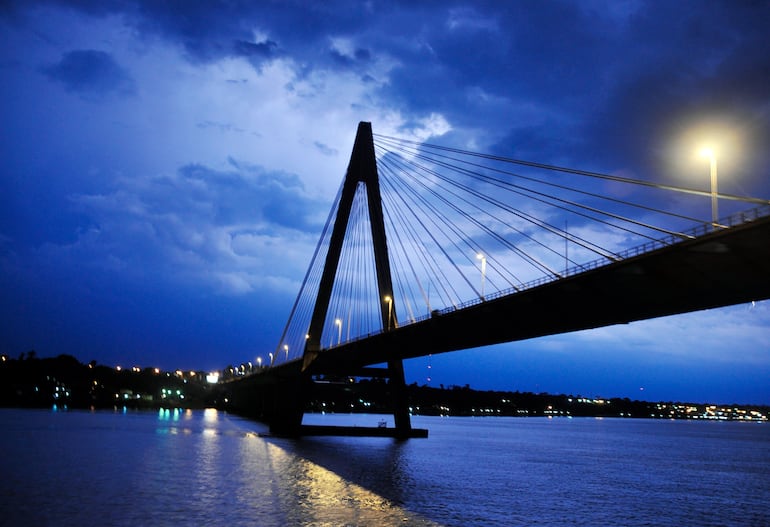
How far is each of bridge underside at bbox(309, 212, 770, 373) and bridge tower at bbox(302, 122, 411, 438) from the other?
11.7 metres

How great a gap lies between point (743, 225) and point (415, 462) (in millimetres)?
31729

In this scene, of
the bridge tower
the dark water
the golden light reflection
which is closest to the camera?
the golden light reflection

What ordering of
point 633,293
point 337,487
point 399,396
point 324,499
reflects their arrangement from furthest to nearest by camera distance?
1. point 399,396
2. point 337,487
3. point 633,293
4. point 324,499

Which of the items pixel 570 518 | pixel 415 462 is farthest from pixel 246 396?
pixel 570 518

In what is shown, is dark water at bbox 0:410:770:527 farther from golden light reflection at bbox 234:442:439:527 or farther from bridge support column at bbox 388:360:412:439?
bridge support column at bbox 388:360:412:439

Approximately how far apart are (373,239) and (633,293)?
3123 centimetres

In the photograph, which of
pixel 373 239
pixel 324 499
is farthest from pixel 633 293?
pixel 373 239

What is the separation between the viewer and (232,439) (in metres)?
67.0

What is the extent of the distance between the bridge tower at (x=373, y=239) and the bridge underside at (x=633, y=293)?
461 inches

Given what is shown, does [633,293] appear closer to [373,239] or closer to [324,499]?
[324,499]

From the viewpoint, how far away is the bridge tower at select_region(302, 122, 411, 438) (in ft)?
195

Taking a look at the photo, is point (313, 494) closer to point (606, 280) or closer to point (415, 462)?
point (606, 280)

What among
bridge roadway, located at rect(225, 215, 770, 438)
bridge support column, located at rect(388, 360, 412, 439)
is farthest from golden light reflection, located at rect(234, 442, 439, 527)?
bridge support column, located at rect(388, 360, 412, 439)

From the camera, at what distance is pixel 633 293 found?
31281 millimetres
